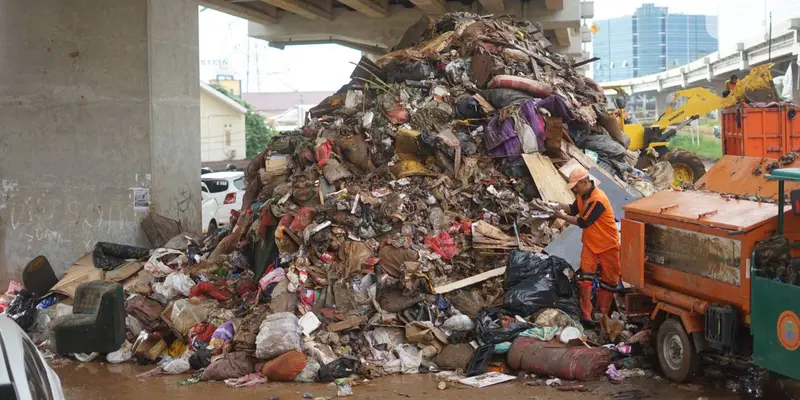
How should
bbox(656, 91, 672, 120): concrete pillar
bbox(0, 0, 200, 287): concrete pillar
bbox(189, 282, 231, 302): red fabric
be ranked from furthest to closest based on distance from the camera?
bbox(656, 91, 672, 120): concrete pillar < bbox(0, 0, 200, 287): concrete pillar < bbox(189, 282, 231, 302): red fabric

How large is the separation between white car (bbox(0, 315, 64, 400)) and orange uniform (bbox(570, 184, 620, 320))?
5.88 meters

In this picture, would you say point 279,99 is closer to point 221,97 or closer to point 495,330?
point 221,97

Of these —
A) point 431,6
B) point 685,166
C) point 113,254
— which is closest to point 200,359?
point 113,254

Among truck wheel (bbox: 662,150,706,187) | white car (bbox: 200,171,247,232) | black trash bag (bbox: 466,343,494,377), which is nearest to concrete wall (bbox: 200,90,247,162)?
white car (bbox: 200,171,247,232)

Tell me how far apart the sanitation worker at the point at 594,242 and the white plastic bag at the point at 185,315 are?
4.32m

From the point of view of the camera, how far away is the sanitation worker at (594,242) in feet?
29.1

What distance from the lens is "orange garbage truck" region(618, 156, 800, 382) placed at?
250 inches

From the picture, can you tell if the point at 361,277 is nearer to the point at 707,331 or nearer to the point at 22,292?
the point at 707,331

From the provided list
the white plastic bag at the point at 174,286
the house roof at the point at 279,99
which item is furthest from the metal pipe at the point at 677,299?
the house roof at the point at 279,99

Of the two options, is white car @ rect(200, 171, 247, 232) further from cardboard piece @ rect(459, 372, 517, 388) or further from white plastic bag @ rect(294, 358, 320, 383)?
cardboard piece @ rect(459, 372, 517, 388)

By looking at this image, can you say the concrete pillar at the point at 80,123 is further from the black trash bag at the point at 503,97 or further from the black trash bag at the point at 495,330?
the black trash bag at the point at 495,330

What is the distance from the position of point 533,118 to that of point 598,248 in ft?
9.90

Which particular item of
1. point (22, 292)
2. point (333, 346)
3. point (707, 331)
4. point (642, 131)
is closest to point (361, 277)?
point (333, 346)

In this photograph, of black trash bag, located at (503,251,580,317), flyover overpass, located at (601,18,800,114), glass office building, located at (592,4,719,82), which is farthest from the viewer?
glass office building, located at (592,4,719,82)
